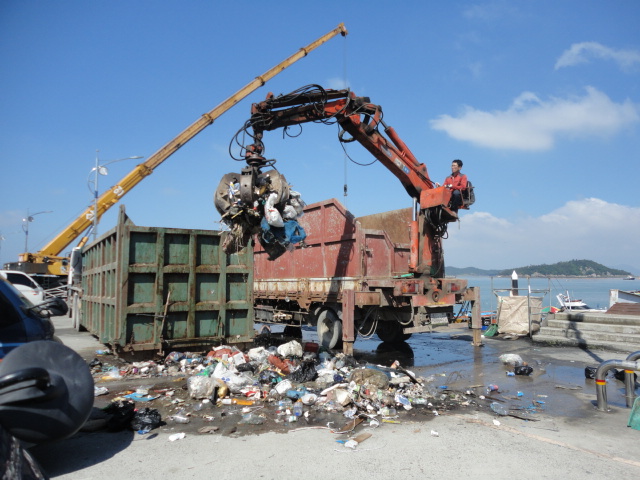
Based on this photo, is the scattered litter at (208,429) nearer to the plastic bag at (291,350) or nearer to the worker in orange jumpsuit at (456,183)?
the plastic bag at (291,350)

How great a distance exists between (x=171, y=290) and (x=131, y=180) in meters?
18.2

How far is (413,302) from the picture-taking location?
8164 mm

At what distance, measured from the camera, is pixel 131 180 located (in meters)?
22.8

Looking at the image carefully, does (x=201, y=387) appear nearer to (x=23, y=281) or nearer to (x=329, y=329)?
(x=329, y=329)

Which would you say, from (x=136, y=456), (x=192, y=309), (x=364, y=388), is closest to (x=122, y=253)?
(x=192, y=309)

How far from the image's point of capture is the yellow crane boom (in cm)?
2270

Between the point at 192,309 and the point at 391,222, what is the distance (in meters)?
5.16

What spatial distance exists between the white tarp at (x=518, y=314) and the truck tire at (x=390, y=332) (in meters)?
3.22

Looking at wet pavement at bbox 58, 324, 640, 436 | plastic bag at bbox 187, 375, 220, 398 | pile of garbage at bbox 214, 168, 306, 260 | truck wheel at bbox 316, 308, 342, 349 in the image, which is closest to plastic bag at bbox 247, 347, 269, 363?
wet pavement at bbox 58, 324, 640, 436

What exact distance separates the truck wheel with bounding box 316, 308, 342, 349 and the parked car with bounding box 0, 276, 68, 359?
20.2ft

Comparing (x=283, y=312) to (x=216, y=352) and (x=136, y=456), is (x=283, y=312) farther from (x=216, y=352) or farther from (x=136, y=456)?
(x=136, y=456)

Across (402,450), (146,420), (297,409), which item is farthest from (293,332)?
(402,450)

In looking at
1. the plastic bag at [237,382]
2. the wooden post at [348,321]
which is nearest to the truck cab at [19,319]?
the plastic bag at [237,382]

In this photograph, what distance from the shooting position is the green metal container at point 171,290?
646 centimetres
